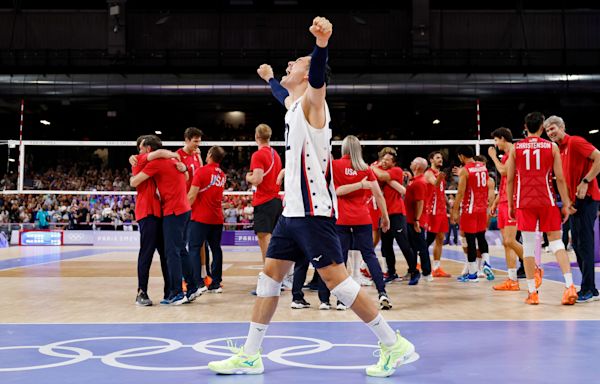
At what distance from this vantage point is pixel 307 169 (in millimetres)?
3182

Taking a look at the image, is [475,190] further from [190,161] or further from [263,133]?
[190,161]

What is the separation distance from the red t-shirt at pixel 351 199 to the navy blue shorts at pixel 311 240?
2335 millimetres

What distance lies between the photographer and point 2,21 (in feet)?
80.0

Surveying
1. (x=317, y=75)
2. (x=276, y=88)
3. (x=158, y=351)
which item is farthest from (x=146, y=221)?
(x=317, y=75)

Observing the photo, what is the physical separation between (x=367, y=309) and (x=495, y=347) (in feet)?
3.66

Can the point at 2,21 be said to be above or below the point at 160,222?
above

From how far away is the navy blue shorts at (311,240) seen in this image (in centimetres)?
312

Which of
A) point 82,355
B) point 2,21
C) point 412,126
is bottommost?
point 82,355

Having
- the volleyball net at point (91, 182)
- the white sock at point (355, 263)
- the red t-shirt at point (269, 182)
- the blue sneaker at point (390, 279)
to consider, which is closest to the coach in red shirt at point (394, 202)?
the blue sneaker at point (390, 279)

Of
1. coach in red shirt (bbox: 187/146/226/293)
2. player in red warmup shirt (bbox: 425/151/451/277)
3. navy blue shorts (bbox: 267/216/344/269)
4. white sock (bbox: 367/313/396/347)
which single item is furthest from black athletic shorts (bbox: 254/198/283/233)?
white sock (bbox: 367/313/396/347)

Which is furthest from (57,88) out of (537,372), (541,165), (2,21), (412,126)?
(537,372)

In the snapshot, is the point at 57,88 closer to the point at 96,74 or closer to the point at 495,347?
the point at 96,74

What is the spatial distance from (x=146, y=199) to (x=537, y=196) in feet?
12.6

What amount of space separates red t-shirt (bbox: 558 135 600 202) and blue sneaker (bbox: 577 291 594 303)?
37.6 inches
